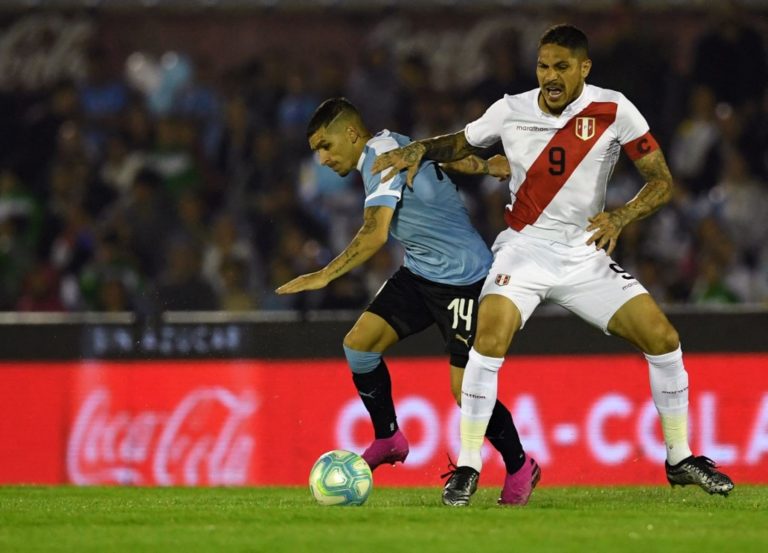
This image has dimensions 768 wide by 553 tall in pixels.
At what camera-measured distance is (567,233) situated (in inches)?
300

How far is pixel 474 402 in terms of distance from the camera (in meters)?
7.41

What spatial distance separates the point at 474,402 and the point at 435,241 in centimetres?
104

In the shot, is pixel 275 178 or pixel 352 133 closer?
pixel 352 133

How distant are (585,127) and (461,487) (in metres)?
1.85

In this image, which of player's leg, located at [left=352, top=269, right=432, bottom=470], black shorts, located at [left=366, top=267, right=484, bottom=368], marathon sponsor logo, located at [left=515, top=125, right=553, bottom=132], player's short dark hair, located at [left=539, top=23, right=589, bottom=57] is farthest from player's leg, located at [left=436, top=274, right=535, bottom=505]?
player's short dark hair, located at [left=539, top=23, right=589, bottom=57]

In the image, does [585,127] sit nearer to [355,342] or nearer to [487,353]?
[487,353]

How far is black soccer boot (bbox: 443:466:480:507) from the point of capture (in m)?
7.36

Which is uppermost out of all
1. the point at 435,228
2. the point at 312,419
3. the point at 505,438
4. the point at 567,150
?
the point at 567,150

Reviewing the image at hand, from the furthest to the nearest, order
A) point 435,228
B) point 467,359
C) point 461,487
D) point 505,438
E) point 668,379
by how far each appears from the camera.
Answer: point 435,228
point 467,359
point 505,438
point 668,379
point 461,487

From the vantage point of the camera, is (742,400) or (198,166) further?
(198,166)

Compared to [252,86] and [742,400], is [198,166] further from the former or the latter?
[742,400]

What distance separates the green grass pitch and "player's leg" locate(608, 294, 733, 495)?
144 mm

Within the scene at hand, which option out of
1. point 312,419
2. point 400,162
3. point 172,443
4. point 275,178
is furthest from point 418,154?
point 275,178

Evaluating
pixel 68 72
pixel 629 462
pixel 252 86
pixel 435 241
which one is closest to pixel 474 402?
pixel 435 241
